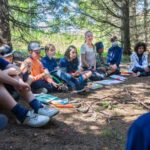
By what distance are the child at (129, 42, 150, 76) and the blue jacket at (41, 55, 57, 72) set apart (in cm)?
231

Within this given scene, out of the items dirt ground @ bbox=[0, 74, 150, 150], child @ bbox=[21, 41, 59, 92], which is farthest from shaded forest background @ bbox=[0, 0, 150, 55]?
dirt ground @ bbox=[0, 74, 150, 150]

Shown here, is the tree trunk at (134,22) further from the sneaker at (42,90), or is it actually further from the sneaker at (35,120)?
the sneaker at (35,120)

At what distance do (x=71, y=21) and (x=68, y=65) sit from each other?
388 centimetres

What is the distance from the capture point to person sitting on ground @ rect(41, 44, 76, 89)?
20.0ft

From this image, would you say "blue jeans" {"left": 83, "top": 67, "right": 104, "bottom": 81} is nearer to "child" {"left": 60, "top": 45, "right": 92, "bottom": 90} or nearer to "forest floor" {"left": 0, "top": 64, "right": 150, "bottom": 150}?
"child" {"left": 60, "top": 45, "right": 92, "bottom": 90}

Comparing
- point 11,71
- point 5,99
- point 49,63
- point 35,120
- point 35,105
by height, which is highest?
point 11,71

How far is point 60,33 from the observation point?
954cm

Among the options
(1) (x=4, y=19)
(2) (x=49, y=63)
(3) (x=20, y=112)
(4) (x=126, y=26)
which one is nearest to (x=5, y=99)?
(3) (x=20, y=112)

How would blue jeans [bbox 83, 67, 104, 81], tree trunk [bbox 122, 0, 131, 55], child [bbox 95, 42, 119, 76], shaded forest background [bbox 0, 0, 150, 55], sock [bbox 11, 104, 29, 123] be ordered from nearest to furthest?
sock [bbox 11, 104, 29, 123] → blue jeans [bbox 83, 67, 104, 81] → child [bbox 95, 42, 119, 76] → shaded forest background [bbox 0, 0, 150, 55] → tree trunk [bbox 122, 0, 131, 55]

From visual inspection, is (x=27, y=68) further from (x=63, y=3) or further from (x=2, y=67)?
(x=63, y=3)

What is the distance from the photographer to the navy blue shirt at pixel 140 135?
103 centimetres

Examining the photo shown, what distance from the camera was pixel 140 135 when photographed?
1.04 meters

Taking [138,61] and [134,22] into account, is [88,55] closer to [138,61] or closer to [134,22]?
[138,61]

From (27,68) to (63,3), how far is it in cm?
377
